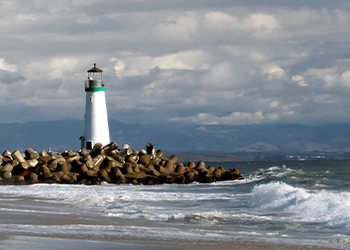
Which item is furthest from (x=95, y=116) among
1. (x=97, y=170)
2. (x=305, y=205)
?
(x=305, y=205)

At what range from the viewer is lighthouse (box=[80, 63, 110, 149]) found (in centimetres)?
3488

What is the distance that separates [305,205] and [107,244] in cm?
720

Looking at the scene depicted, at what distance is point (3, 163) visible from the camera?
26.6 m

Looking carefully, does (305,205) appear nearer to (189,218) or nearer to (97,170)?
(189,218)

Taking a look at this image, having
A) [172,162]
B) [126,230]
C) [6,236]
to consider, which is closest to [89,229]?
[126,230]

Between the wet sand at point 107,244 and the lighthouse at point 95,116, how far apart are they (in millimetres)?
26423

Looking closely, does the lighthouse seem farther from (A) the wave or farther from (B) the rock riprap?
(A) the wave

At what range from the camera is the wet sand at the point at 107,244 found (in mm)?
7781

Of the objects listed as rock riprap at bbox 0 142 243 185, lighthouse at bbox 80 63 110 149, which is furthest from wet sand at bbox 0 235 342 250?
lighthouse at bbox 80 63 110 149

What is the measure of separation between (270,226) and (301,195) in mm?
4343

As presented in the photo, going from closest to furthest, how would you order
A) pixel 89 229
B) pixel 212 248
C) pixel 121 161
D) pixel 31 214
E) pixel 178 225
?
1. pixel 212 248
2. pixel 89 229
3. pixel 178 225
4. pixel 31 214
5. pixel 121 161

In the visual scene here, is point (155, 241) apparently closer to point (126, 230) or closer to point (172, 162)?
point (126, 230)

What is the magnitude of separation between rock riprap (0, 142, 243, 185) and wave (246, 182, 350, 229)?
34.6 feet

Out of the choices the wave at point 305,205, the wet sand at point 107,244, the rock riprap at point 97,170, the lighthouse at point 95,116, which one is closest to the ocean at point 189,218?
the wave at point 305,205
